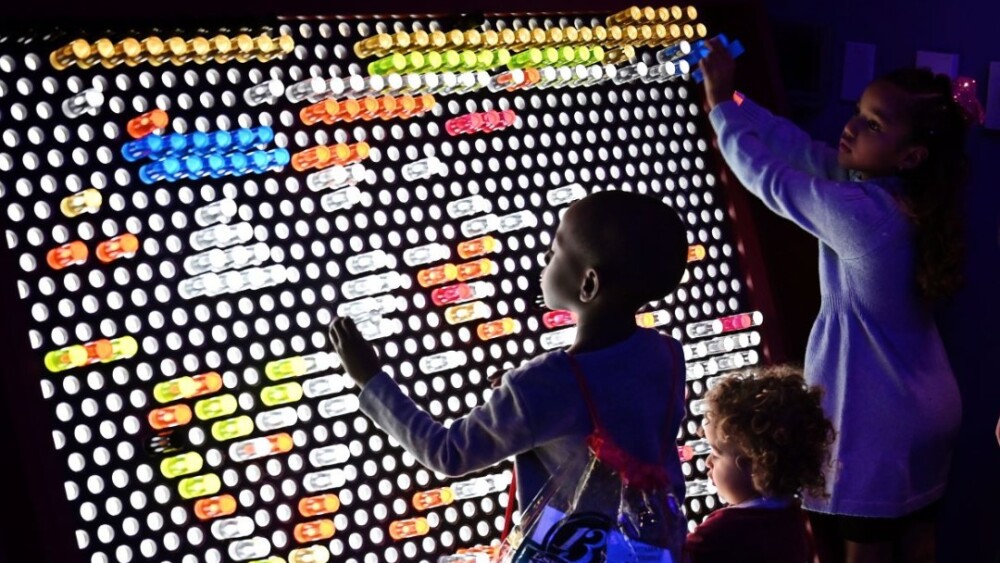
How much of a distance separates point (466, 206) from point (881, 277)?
1.85 feet

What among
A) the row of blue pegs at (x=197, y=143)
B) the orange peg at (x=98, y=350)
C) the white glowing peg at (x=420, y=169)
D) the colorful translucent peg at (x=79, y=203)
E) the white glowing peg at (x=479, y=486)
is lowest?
the white glowing peg at (x=479, y=486)

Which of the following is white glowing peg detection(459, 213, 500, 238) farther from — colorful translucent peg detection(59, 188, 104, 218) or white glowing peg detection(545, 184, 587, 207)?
colorful translucent peg detection(59, 188, 104, 218)

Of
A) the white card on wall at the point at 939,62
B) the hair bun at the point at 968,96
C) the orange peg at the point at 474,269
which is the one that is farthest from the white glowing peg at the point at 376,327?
the white card on wall at the point at 939,62

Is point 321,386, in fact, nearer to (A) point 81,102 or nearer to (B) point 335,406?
(B) point 335,406

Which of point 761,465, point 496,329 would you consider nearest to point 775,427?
point 761,465

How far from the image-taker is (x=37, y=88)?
1.26 metres

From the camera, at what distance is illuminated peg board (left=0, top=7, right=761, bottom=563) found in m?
1.24

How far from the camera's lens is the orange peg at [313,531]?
53.6 inches

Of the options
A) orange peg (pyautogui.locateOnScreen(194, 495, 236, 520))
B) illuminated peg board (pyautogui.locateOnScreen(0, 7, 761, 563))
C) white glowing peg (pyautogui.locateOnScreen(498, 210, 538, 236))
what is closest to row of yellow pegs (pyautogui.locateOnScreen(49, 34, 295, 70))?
illuminated peg board (pyautogui.locateOnScreen(0, 7, 761, 563))

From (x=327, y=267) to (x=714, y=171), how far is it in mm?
686

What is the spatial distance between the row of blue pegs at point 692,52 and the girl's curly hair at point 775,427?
46 centimetres

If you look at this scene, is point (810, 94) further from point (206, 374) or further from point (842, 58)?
point (206, 374)

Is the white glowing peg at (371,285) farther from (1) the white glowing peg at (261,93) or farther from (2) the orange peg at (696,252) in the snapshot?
(2) the orange peg at (696,252)

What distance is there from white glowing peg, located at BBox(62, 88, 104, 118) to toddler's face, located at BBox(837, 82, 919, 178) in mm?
1005
